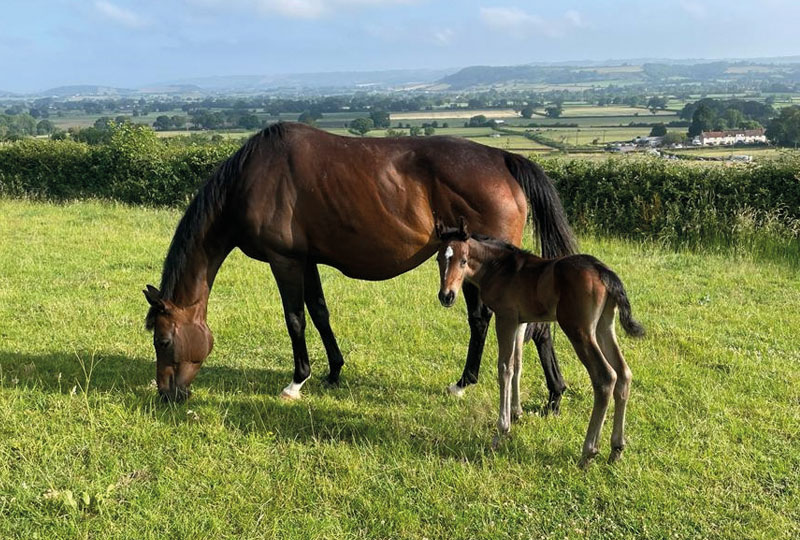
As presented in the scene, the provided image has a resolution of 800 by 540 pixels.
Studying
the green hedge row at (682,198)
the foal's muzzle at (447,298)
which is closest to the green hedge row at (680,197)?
the green hedge row at (682,198)

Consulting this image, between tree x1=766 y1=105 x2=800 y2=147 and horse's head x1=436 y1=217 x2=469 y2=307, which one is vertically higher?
tree x1=766 y1=105 x2=800 y2=147

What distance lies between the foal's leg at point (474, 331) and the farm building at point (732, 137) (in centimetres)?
1560

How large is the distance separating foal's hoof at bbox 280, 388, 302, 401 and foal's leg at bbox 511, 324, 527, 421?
1.83 m

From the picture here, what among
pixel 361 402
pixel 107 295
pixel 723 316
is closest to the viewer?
pixel 361 402

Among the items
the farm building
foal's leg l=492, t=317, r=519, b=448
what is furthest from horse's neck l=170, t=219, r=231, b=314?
the farm building

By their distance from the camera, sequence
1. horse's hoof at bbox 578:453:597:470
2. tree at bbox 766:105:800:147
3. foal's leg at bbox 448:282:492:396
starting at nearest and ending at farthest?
horse's hoof at bbox 578:453:597:470
foal's leg at bbox 448:282:492:396
tree at bbox 766:105:800:147

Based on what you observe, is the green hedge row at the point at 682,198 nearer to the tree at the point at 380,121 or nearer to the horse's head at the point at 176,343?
the horse's head at the point at 176,343

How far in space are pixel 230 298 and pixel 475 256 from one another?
4.82 meters

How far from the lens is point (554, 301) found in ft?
11.6

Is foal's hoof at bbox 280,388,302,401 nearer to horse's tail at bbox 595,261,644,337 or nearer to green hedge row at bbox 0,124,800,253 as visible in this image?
horse's tail at bbox 595,261,644,337

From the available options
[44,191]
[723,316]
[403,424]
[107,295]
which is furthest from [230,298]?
[44,191]

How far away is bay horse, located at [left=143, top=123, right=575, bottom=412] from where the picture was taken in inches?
178

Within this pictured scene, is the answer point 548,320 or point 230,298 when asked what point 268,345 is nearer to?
point 230,298

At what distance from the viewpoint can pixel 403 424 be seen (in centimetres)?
436
